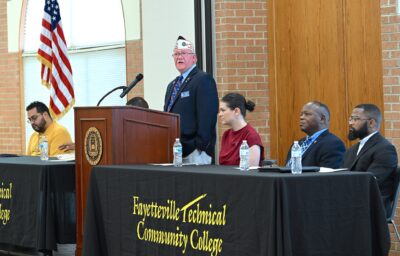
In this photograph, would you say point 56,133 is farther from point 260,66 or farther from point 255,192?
point 255,192

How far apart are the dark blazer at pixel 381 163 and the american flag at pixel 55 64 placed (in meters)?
5.18

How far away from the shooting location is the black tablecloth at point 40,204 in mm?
8617

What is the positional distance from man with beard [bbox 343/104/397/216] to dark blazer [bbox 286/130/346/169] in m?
0.15

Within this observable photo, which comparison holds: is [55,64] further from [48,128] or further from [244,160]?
[244,160]

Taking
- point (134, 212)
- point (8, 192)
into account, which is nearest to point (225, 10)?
point (8, 192)

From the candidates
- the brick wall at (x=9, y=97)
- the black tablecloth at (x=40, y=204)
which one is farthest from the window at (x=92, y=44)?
the black tablecloth at (x=40, y=204)

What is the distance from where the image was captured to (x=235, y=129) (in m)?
7.90

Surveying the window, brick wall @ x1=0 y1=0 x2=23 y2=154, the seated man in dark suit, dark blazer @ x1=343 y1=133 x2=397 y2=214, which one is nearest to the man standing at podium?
the seated man in dark suit

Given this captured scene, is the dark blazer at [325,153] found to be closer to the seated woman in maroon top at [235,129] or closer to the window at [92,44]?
the seated woman in maroon top at [235,129]

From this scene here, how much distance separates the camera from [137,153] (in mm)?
7766

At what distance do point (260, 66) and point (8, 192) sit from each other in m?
3.28

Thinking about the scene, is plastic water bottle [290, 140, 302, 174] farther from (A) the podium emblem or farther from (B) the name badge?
(B) the name badge

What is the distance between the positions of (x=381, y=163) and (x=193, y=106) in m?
1.75

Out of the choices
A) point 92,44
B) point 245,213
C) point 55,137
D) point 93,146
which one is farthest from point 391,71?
point 92,44
